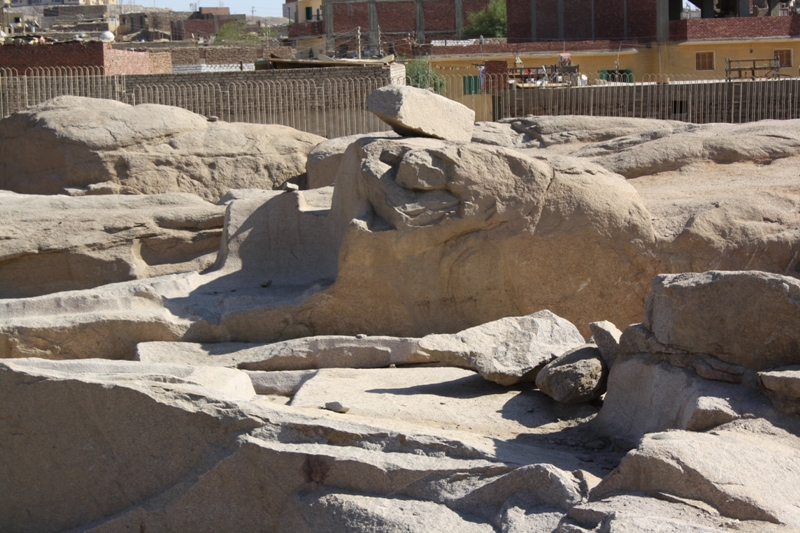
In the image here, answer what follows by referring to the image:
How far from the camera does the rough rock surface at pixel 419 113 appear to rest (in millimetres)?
6430

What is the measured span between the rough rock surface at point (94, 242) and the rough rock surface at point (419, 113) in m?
1.49

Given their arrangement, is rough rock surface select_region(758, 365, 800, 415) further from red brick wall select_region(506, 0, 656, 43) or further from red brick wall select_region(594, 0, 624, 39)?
red brick wall select_region(594, 0, 624, 39)

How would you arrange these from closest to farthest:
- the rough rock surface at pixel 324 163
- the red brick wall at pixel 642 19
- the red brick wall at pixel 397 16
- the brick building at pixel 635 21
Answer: the rough rock surface at pixel 324 163
the brick building at pixel 635 21
the red brick wall at pixel 642 19
the red brick wall at pixel 397 16

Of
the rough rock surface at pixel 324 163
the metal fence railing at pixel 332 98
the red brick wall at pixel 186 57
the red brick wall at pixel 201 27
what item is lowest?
the rough rock surface at pixel 324 163

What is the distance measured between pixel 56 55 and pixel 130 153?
37.9 feet

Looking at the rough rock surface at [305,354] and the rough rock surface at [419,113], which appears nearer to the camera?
the rough rock surface at [305,354]

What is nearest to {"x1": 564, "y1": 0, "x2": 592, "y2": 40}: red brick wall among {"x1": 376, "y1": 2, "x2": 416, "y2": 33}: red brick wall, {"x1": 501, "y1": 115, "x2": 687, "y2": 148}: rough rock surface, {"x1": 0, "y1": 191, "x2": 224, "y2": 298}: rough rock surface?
{"x1": 376, "y1": 2, "x2": 416, "y2": 33}: red brick wall

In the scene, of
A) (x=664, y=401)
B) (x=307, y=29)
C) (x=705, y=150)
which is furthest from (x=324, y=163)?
(x=307, y=29)

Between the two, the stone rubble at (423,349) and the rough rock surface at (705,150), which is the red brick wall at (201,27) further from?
the rough rock surface at (705,150)

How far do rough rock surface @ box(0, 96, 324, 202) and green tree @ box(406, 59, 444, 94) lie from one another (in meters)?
6.25

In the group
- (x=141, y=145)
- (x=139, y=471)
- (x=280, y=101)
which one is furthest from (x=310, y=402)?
(x=280, y=101)

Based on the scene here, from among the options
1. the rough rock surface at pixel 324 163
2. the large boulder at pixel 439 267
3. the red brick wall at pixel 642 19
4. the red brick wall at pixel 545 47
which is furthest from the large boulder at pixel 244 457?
the red brick wall at pixel 642 19

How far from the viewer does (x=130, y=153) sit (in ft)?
30.7

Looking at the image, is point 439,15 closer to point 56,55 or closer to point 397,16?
point 397,16
